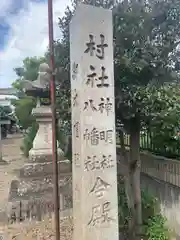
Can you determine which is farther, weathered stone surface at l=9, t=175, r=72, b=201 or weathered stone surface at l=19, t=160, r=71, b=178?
weathered stone surface at l=19, t=160, r=71, b=178

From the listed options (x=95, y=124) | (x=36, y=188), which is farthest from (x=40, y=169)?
(x=95, y=124)

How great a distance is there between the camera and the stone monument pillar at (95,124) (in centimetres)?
243

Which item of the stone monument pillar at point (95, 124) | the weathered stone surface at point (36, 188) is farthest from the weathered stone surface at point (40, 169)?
the stone monument pillar at point (95, 124)

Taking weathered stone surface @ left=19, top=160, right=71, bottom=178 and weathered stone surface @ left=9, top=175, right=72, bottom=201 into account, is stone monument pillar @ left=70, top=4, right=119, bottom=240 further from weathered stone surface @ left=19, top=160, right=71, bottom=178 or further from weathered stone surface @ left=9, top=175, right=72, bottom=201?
weathered stone surface @ left=19, top=160, right=71, bottom=178

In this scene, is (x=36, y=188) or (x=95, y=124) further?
(x=36, y=188)

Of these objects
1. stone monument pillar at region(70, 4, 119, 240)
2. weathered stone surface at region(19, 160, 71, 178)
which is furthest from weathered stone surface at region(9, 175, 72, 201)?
stone monument pillar at region(70, 4, 119, 240)

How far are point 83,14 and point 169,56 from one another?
3.82ft

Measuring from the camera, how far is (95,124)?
8.03ft

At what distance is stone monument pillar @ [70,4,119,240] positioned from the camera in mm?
2432

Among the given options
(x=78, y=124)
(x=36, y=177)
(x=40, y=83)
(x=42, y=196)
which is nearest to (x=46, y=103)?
(x=40, y=83)

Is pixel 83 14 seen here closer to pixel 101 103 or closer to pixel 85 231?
pixel 101 103

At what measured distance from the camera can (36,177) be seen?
5969 mm

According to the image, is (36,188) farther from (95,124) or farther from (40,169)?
(95,124)

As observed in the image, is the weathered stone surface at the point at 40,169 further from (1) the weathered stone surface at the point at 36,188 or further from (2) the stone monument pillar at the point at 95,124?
(2) the stone monument pillar at the point at 95,124
